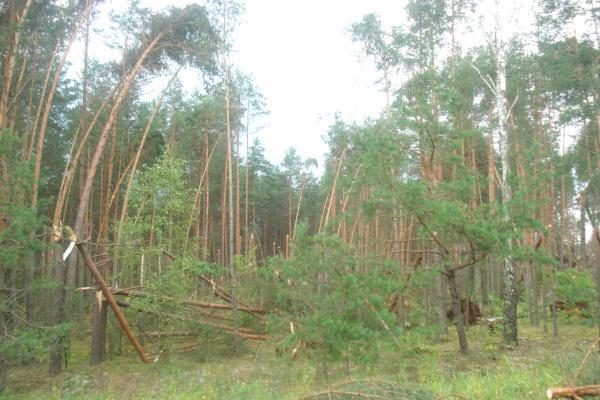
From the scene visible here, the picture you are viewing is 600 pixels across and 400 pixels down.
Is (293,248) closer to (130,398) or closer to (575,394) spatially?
(130,398)

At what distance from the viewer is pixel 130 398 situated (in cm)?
901

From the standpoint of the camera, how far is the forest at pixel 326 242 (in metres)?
8.02

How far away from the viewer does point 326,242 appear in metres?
8.08

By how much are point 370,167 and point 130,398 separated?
6.65 m

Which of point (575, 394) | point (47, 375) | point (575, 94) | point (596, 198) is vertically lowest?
point (47, 375)

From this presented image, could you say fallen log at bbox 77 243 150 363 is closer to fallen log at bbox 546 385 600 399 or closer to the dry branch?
the dry branch

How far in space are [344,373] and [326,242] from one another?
2.20 m

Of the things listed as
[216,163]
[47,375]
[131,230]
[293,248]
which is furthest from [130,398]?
[216,163]

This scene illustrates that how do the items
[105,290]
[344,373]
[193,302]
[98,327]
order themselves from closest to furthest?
[344,373]
[105,290]
[98,327]
[193,302]

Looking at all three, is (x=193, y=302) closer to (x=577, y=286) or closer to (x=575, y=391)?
(x=577, y=286)

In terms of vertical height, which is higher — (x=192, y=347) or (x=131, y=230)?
(x=131, y=230)

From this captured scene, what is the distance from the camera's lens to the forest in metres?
8.02

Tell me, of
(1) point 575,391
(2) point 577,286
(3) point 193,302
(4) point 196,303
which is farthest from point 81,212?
(2) point 577,286

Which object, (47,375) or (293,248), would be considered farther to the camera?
(47,375)
